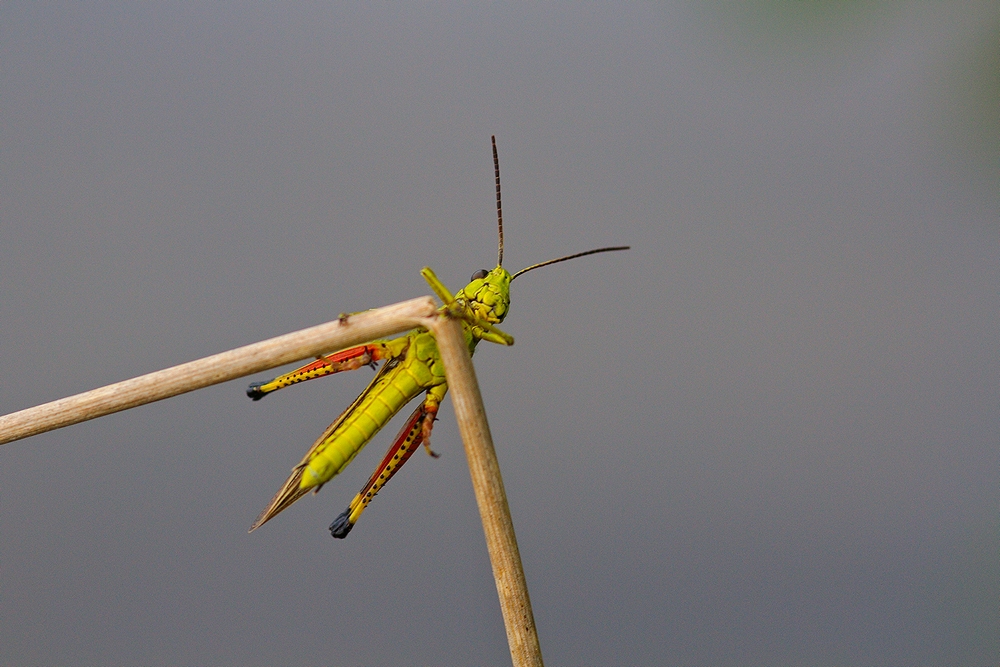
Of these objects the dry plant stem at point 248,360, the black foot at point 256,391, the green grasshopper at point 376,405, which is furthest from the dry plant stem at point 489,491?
the black foot at point 256,391

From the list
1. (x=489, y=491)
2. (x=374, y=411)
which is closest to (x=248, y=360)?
(x=374, y=411)

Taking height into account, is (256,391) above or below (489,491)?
above

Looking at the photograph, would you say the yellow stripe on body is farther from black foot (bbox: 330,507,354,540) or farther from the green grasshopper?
black foot (bbox: 330,507,354,540)

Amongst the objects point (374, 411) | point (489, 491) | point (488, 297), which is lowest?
point (489, 491)

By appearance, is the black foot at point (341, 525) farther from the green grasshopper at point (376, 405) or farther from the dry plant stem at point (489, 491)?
the dry plant stem at point (489, 491)

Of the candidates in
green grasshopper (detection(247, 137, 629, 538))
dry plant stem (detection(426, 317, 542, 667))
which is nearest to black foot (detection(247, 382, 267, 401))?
green grasshopper (detection(247, 137, 629, 538))

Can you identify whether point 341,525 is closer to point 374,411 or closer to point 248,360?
point 374,411

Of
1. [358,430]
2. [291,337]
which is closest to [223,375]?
[291,337]
